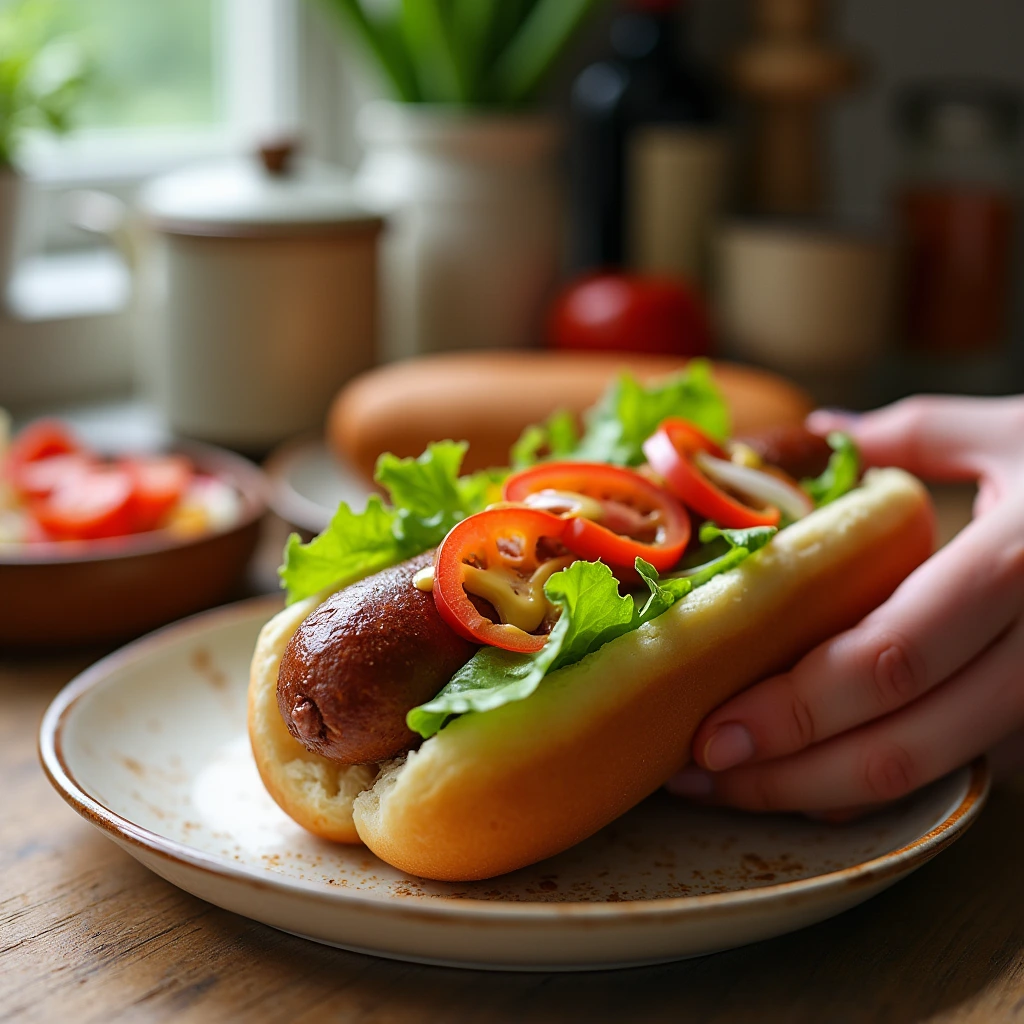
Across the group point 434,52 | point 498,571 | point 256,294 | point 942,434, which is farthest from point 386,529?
point 434,52

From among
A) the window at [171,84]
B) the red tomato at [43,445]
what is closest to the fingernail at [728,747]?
the red tomato at [43,445]

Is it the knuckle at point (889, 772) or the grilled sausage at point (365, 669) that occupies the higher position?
the grilled sausage at point (365, 669)

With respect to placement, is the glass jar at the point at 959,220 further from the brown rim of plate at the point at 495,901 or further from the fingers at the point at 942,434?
the brown rim of plate at the point at 495,901

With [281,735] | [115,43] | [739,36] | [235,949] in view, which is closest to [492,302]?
[115,43]

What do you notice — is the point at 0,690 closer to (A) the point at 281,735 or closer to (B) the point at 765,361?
(A) the point at 281,735

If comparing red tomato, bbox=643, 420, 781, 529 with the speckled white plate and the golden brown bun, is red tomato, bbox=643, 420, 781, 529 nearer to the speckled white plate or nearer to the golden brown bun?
the speckled white plate

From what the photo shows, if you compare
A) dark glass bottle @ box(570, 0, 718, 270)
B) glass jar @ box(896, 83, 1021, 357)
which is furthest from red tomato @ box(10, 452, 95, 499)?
glass jar @ box(896, 83, 1021, 357)
